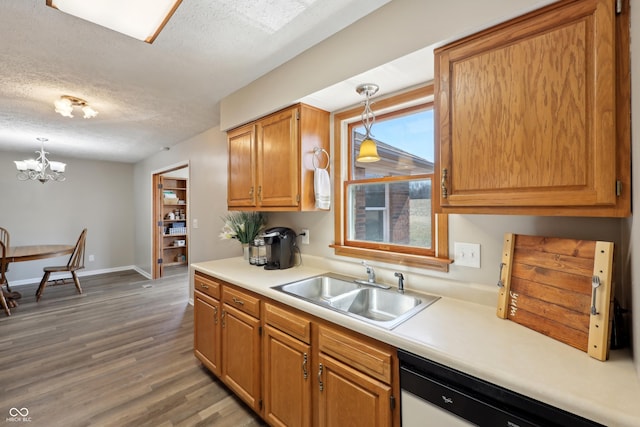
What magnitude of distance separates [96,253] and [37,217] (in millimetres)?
1146

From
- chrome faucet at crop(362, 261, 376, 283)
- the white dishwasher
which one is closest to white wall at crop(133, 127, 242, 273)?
chrome faucet at crop(362, 261, 376, 283)

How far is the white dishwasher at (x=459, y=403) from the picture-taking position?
74 centimetres

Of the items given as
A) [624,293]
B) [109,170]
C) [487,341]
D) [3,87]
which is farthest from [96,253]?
[624,293]

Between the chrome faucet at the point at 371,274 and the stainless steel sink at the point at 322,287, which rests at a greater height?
the chrome faucet at the point at 371,274

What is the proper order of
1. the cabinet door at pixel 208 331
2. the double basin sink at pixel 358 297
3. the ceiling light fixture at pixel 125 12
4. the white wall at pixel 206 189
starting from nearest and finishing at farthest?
the ceiling light fixture at pixel 125 12 → the double basin sink at pixel 358 297 → the cabinet door at pixel 208 331 → the white wall at pixel 206 189

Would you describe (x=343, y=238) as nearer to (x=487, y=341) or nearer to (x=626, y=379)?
(x=487, y=341)

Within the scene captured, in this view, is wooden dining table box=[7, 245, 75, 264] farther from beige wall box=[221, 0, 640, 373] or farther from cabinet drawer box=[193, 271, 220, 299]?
beige wall box=[221, 0, 640, 373]

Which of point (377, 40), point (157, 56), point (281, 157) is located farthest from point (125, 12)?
→ point (377, 40)

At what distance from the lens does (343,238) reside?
2.00 metres

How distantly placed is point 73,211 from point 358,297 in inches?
250

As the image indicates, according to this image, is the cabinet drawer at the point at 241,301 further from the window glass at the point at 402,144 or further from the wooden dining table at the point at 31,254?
the wooden dining table at the point at 31,254

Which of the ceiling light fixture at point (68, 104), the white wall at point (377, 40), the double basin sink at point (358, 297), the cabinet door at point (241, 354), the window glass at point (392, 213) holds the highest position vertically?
the ceiling light fixture at point (68, 104)

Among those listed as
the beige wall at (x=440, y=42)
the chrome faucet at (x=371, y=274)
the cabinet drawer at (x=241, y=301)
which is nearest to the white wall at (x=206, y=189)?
the cabinet drawer at (x=241, y=301)

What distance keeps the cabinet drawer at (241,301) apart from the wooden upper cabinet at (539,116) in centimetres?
120
